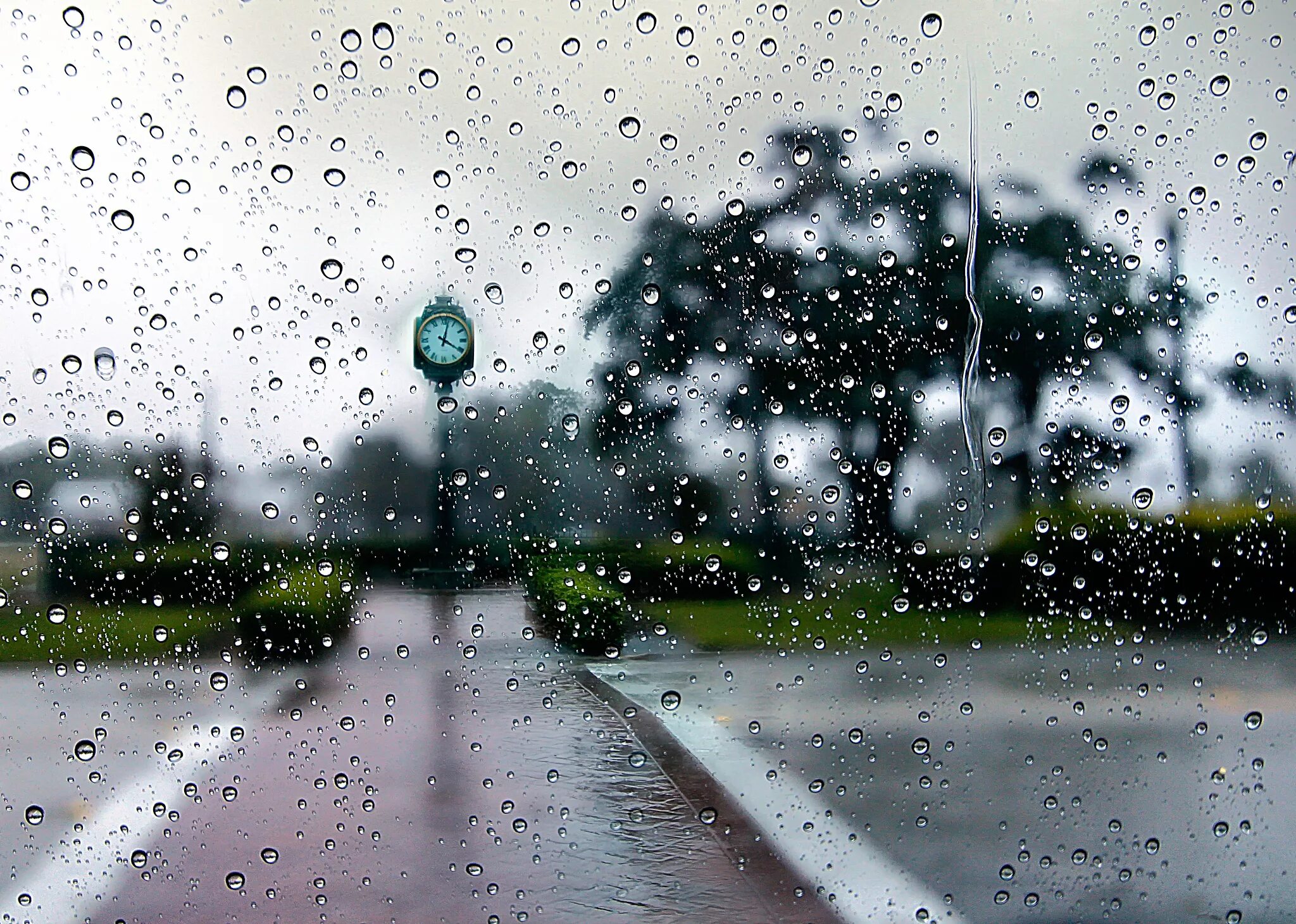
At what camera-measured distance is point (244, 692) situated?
215 centimetres

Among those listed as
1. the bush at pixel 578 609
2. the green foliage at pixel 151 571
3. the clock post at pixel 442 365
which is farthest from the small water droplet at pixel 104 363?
the bush at pixel 578 609

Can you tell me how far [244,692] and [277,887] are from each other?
44 centimetres

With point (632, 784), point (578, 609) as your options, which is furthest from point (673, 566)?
point (632, 784)

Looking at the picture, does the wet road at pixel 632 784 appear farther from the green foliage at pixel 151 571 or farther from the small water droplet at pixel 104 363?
Answer: the small water droplet at pixel 104 363

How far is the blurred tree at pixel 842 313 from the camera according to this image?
7.66ft

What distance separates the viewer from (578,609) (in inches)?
88.6

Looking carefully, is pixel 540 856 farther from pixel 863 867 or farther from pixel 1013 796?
pixel 1013 796

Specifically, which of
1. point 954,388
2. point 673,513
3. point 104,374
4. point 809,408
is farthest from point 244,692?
point 954,388

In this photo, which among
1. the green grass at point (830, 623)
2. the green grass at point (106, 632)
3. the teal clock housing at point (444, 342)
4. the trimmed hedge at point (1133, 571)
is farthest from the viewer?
the trimmed hedge at point (1133, 571)

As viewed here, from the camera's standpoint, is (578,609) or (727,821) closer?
(578,609)

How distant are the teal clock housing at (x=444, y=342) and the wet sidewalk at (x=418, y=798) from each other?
511mm

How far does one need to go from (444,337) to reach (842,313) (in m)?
0.97

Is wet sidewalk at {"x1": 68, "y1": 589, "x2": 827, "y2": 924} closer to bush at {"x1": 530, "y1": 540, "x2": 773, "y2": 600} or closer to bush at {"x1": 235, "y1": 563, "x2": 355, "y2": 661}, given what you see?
bush at {"x1": 235, "y1": 563, "x2": 355, "y2": 661}

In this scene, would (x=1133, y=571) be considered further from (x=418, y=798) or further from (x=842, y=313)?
(x=418, y=798)
